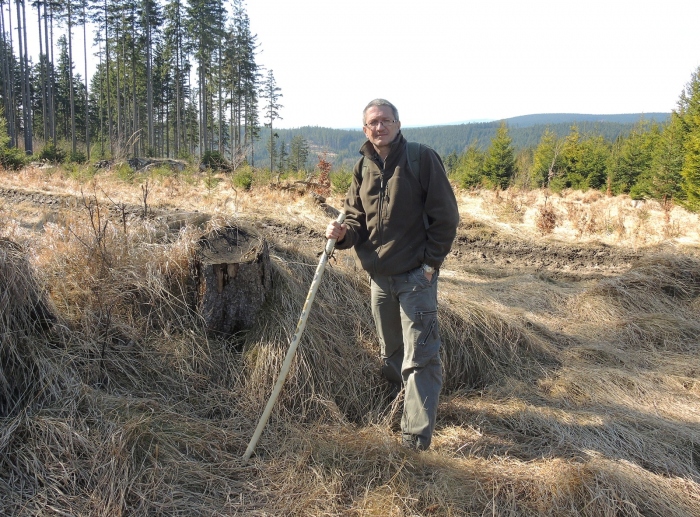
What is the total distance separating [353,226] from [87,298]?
1872 mm

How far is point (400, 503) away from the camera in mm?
2299

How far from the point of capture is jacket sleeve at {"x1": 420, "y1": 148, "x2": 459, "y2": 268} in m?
2.69

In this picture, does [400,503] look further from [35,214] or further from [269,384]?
[35,214]

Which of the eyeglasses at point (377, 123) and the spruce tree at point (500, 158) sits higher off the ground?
the spruce tree at point (500, 158)

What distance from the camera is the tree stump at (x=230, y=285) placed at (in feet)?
10.9

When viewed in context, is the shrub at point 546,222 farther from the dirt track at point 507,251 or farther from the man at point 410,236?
the man at point 410,236

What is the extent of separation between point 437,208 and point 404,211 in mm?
195

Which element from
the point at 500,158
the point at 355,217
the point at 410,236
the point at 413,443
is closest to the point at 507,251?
the point at 355,217

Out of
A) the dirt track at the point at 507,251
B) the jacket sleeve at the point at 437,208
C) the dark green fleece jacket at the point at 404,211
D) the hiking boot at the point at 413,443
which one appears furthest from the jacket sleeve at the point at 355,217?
the dirt track at the point at 507,251

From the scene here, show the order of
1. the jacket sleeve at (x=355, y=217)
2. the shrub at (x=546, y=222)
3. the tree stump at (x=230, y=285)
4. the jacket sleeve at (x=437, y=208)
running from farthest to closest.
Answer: the shrub at (x=546, y=222) → the tree stump at (x=230, y=285) → the jacket sleeve at (x=355, y=217) → the jacket sleeve at (x=437, y=208)

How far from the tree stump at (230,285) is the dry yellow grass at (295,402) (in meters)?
0.11

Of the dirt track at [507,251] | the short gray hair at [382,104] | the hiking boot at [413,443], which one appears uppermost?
the short gray hair at [382,104]

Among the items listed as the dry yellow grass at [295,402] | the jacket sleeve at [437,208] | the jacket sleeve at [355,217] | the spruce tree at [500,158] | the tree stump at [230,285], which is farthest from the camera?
the spruce tree at [500,158]

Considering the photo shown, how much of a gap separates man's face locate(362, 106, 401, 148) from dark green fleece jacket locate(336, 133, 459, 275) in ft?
0.19
